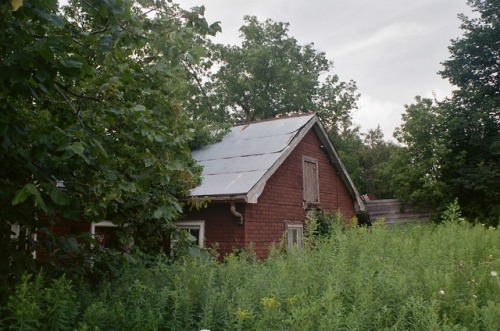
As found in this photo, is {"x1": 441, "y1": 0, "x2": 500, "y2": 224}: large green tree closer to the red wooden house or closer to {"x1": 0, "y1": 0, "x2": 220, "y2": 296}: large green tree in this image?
the red wooden house

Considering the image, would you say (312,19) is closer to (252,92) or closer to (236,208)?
(236,208)

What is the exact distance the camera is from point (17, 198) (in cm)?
330

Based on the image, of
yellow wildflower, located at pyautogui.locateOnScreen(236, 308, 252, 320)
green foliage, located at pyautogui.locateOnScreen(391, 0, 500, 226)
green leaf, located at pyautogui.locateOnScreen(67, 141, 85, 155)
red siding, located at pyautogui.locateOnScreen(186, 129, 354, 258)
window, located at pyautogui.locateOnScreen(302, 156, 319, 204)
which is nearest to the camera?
yellow wildflower, located at pyautogui.locateOnScreen(236, 308, 252, 320)

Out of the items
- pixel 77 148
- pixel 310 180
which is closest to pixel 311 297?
pixel 77 148

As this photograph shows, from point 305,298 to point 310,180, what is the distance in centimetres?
1279

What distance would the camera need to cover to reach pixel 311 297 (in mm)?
3494

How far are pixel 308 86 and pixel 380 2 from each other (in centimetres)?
2552

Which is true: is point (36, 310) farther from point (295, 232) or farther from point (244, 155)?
point (295, 232)

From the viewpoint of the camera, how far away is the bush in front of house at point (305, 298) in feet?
10.3

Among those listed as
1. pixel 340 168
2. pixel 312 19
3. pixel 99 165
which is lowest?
pixel 99 165

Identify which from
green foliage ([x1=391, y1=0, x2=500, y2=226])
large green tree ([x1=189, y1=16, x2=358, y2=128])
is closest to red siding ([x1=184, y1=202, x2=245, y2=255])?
green foliage ([x1=391, y1=0, x2=500, y2=226])

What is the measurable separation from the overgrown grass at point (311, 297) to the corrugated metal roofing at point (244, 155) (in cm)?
741

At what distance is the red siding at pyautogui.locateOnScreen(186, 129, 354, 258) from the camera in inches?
506

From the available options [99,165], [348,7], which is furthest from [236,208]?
[99,165]
